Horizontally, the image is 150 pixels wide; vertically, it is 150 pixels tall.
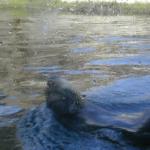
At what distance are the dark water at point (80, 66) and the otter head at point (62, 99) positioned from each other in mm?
607

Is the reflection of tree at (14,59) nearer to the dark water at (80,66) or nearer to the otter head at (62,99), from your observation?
the dark water at (80,66)

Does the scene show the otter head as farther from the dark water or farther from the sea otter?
the dark water

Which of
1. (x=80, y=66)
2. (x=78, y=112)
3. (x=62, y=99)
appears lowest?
(x=80, y=66)

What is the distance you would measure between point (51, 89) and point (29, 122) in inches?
32.4

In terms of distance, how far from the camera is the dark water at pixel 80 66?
12.0m

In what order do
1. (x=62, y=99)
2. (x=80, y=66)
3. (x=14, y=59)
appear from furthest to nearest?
(x=14, y=59) < (x=80, y=66) < (x=62, y=99)

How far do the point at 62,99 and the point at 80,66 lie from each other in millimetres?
8174

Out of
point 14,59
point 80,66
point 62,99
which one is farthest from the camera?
point 14,59

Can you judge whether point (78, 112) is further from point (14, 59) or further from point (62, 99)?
point (14, 59)

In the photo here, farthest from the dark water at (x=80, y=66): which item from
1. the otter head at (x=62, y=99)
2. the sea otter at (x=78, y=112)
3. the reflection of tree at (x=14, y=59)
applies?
the otter head at (x=62, y=99)

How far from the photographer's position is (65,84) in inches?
423

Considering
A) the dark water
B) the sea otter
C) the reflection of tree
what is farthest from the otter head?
the reflection of tree

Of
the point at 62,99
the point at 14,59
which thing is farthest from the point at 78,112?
the point at 14,59

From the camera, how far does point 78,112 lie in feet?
33.6
